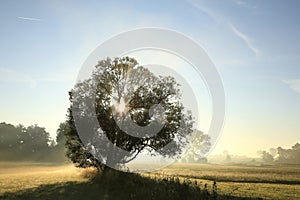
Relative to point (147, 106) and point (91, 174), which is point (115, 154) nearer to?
point (91, 174)

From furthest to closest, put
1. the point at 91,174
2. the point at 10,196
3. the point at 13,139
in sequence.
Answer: the point at 13,139 < the point at 91,174 < the point at 10,196

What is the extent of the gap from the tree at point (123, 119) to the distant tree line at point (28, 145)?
243 ft

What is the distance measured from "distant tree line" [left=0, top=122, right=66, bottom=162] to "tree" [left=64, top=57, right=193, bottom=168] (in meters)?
74.1

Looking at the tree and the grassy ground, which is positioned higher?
the tree

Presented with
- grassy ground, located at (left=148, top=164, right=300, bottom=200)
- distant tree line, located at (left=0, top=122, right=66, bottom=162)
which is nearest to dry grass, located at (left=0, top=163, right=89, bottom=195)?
grassy ground, located at (left=148, top=164, right=300, bottom=200)

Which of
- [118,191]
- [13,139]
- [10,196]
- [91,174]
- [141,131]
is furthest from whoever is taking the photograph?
[13,139]

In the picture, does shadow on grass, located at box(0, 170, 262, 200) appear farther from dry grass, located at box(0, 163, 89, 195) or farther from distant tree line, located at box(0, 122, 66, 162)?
distant tree line, located at box(0, 122, 66, 162)

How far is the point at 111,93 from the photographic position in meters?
35.9

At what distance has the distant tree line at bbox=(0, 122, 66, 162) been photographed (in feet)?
346

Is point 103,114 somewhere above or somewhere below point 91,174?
above

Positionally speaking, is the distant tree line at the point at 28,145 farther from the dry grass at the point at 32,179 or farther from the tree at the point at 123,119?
the tree at the point at 123,119

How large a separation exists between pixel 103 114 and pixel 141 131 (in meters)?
4.87

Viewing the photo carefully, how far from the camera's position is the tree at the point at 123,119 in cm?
3391

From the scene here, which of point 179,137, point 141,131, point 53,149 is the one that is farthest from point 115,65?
point 53,149
